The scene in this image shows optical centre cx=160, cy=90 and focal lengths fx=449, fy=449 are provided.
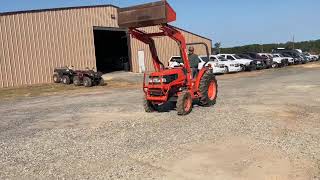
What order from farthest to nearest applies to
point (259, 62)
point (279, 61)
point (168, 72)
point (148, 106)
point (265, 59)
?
point (279, 61)
point (265, 59)
point (259, 62)
point (148, 106)
point (168, 72)

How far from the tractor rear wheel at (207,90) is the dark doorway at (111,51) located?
30.7 m

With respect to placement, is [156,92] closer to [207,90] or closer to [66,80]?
[207,90]

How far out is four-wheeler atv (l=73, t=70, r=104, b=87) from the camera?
88.8ft

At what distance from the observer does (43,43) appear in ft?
100

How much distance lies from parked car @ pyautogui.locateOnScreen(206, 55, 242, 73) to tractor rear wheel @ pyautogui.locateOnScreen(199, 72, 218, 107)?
19349 millimetres

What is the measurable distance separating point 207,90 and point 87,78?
566 inches

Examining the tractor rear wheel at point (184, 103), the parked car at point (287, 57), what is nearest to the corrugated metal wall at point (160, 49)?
the parked car at point (287, 57)

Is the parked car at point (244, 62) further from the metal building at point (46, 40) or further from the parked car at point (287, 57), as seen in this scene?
the metal building at point (46, 40)

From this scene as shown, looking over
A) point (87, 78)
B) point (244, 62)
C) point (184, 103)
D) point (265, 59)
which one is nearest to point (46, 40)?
point (87, 78)

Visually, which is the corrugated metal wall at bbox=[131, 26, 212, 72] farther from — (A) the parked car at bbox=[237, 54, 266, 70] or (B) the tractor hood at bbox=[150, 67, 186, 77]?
(B) the tractor hood at bbox=[150, 67, 186, 77]

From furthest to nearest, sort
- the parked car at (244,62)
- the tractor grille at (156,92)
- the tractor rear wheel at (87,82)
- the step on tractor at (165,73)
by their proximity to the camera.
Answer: the parked car at (244,62) < the tractor rear wheel at (87,82) < the tractor grille at (156,92) < the step on tractor at (165,73)

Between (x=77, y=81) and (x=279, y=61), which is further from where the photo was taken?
(x=279, y=61)

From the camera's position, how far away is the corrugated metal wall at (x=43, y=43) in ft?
93.7

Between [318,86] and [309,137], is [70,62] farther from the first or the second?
[309,137]
